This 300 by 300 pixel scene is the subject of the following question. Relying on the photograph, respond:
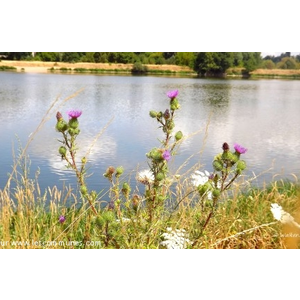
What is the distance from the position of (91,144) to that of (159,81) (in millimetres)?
588

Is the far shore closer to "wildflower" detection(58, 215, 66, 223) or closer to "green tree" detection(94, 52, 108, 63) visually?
"green tree" detection(94, 52, 108, 63)

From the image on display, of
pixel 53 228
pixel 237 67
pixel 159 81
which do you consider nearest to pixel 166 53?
pixel 159 81

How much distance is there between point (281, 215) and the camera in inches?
117

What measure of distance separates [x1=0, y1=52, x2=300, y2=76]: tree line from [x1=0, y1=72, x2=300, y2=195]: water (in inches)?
4.5

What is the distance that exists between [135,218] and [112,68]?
35.2 inches

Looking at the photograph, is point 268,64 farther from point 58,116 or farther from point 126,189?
point 58,116

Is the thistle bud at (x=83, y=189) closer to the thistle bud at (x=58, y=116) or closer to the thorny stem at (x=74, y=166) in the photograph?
the thorny stem at (x=74, y=166)

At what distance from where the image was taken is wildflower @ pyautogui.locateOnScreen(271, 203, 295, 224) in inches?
117

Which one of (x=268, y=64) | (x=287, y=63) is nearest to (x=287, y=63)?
(x=287, y=63)

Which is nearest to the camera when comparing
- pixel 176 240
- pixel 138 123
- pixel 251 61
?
pixel 176 240

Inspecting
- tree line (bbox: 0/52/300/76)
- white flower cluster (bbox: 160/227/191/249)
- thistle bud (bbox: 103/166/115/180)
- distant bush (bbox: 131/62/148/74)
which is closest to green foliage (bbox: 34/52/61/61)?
tree line (bbox: 0/52/300/76)

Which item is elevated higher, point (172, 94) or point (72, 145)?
point (172, 94)

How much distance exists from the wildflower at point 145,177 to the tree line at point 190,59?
637 mm
